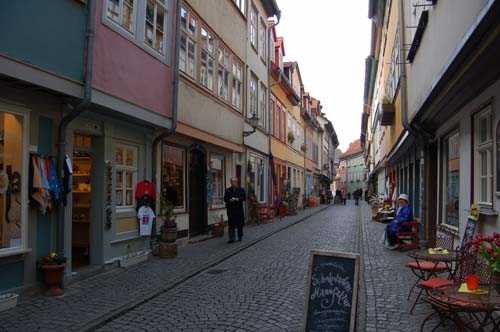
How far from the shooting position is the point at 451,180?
35.8 feet

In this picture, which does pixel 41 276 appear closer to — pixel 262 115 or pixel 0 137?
pixel 0 137

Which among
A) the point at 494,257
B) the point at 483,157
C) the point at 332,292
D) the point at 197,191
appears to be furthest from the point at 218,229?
the point at 494,257

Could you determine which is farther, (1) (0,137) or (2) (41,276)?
(2) (41,276)

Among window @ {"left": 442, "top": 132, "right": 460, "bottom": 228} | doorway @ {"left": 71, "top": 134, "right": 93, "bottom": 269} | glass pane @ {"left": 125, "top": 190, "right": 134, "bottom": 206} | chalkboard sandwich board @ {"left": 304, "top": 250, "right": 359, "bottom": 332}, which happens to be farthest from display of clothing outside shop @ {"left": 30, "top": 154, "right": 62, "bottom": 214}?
window @ {"left": 442, "top": 132, "right": 460, "bottom": 228}

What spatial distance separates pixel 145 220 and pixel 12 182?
4.15 m

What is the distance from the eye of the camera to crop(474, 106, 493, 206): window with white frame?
744cm

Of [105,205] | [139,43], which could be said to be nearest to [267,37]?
[139,43]

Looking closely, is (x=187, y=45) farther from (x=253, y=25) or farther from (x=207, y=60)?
(x=253, y=25)

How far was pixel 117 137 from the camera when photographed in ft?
34.4

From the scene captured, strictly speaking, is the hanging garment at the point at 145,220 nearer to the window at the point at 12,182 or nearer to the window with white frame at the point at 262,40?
the window at the point at 12,182

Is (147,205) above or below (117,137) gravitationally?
below

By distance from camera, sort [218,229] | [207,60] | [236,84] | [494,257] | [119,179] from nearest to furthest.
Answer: [494,257]
[119,179]
[207,60]
[218,229]
[236,84]

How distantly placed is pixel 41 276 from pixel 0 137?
2003 millimetres

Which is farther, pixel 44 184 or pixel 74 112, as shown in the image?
pixel 74 112
